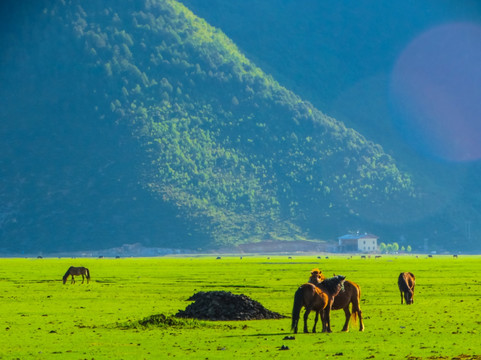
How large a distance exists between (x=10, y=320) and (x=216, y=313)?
32.3ft

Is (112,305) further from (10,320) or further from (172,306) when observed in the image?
(10,320)

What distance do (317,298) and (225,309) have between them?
32.9 feet

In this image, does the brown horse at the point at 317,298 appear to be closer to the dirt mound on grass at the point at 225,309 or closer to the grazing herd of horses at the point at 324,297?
the grazing herd of horses at the point at 324,297

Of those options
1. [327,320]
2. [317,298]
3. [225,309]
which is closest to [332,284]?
[317,298]

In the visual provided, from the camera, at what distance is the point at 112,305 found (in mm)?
56000

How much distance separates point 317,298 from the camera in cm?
3556

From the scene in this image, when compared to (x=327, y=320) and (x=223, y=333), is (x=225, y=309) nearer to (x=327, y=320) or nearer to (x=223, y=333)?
(x=223, y=333)

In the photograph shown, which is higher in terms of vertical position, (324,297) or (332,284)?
(332,284)

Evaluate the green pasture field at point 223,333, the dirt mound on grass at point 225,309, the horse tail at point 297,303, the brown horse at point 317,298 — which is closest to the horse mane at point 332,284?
the brown horse at point 317,298

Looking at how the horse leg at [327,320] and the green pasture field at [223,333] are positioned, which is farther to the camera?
the horse leg at [327,320]

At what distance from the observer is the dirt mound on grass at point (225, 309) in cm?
4434

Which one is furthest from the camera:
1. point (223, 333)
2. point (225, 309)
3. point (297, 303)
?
point (225, 309)

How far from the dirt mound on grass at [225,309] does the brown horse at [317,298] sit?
7.63 metres

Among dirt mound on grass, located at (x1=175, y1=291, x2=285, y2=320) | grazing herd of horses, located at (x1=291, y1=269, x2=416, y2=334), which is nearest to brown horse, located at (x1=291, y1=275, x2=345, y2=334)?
grazing herd of horses, located at (x1=291, y1=269, x2=416, y2=334)
